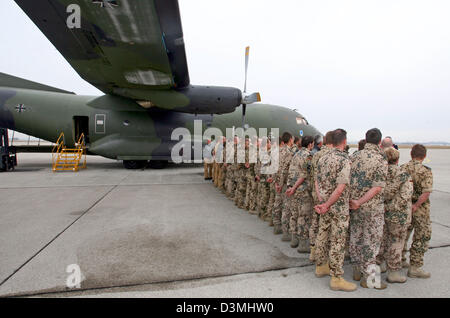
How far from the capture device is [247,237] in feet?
14.0

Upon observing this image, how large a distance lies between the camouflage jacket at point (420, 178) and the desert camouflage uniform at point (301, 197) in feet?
3.92

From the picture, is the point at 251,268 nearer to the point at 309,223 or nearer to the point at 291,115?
the point at 309,223

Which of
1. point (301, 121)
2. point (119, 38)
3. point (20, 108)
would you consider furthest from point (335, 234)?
point (20, 108)

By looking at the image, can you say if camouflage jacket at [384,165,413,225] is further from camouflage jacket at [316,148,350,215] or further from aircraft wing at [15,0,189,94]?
aircraft wing at [15,0,189,94]

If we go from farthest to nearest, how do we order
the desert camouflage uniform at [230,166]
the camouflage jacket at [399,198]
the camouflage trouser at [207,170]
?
the camouflage trouser at [207,170] → the desert camouflage uniform at [230,166] → the camouflage jacket at [399,198]

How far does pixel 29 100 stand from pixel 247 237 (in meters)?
13.0

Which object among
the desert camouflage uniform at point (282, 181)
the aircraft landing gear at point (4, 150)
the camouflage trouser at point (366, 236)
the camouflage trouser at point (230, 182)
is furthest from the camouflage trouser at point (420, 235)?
the aircraft landing gear at point (4, 150)

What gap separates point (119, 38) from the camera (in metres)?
7.04

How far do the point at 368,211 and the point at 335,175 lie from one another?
53 cm

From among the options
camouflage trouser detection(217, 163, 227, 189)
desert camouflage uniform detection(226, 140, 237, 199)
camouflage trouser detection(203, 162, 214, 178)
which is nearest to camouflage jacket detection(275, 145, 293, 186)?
desert camouflage uniform detection(226, 140, 237, 199)

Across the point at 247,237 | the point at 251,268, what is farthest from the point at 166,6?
the point at 251,268

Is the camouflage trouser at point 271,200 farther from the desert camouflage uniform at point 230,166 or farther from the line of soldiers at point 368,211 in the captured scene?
the desert camouflage uniform at point 230,166

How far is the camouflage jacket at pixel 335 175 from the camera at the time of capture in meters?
2.73

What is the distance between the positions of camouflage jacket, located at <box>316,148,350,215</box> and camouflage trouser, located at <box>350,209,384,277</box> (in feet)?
0.72
